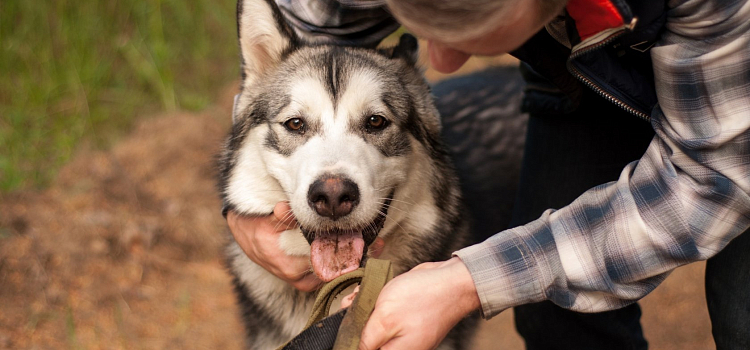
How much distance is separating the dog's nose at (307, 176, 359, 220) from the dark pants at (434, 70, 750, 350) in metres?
0.82

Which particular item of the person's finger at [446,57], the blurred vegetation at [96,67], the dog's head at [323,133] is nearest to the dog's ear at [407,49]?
the dog's head at [323,133]

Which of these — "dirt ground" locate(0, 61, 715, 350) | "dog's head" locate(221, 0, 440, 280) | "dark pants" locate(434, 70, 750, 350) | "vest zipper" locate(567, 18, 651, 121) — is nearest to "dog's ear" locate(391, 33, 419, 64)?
"dog's head" locate(221, 0, 440, 280)

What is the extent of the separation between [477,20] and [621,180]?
65 centimetres

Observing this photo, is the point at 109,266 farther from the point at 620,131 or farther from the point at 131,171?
the point at 620,131

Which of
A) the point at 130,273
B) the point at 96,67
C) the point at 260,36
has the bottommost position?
the point at 130,273

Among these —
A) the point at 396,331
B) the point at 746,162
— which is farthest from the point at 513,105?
the point at 396,331

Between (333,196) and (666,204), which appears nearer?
(666,204)

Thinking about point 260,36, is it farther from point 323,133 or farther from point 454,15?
point 454,15

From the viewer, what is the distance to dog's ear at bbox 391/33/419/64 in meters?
2.67

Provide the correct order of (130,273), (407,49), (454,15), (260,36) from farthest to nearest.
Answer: (130,273)
(407,49)
(260,36)
(454,15)

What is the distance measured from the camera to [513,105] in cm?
346

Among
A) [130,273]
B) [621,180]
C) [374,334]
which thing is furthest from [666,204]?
[130,273]

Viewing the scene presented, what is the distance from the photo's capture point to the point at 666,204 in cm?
159

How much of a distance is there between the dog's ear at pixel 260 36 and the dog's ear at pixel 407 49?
0.43m
